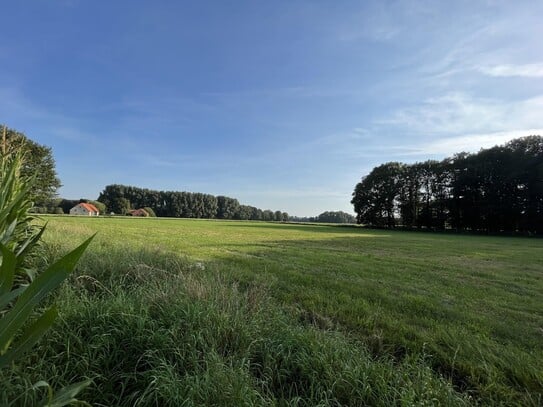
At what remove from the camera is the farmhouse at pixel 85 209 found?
92.7 metres

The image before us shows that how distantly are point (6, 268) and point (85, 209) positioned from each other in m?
108

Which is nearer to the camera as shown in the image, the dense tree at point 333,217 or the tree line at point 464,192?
the tree line at point 464,192

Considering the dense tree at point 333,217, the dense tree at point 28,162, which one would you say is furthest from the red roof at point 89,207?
the dense tree at point 28,162

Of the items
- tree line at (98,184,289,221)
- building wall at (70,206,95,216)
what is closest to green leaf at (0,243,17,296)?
building wall at (70,206,95,216)

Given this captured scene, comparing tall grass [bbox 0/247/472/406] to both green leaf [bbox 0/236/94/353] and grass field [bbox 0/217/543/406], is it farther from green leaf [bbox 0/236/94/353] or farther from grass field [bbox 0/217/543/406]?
green leaf [bbox 0/236/94/353]

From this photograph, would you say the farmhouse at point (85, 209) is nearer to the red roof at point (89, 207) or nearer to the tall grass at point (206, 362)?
the red roof at point (89, 207)

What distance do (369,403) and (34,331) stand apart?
2.33 m

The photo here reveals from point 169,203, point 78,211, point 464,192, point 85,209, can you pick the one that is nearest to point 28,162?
point 464,192

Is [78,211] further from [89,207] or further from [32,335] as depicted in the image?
[32,335]

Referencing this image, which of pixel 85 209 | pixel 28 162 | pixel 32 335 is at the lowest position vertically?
pixel 32 335

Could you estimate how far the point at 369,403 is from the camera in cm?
243

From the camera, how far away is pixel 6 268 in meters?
1.18

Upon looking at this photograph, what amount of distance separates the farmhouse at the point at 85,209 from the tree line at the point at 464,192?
3001 inches

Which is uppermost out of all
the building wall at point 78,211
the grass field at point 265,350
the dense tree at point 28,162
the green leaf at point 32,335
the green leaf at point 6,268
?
the building wall at point 78,211
